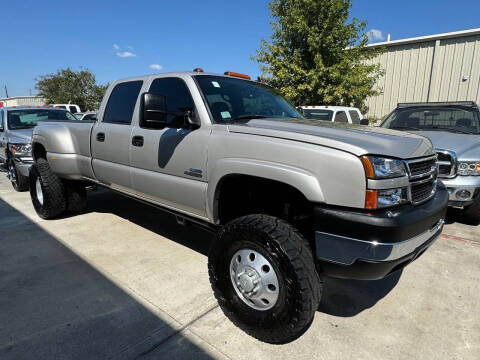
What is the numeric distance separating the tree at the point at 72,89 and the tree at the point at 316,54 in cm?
3067

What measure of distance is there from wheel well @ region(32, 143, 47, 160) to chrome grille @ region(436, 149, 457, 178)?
549cm

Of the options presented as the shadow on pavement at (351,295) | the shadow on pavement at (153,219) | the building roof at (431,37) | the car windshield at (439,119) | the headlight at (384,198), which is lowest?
the shadow on pavement at (351,295)

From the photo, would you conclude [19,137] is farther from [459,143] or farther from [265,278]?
[459,143]

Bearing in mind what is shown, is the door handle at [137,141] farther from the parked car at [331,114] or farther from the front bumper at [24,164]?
the parked car at [331,114]

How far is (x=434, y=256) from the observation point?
3596 millimetres

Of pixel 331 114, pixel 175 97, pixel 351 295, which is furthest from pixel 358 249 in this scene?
pixel 331 114

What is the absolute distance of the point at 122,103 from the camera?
11.9 ft

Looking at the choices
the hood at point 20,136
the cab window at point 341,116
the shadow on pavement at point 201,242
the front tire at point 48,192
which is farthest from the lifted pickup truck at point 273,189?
the cab window at point 341,116

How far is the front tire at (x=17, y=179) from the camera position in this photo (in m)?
6.34

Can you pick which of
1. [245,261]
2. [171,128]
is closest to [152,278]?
[245,261]

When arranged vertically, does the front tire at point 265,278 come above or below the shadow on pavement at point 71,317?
above

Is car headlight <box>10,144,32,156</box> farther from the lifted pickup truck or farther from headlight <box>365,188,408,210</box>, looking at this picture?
headlight <box>365,188,408,210</box>

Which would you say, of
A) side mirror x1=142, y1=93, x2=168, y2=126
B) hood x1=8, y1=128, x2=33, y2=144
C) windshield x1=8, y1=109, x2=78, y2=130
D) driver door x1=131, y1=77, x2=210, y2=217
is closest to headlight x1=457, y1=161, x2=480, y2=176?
driver door x1=131, y1=77, x2=210, y2=217

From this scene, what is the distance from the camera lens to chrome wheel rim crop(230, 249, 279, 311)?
213cm
